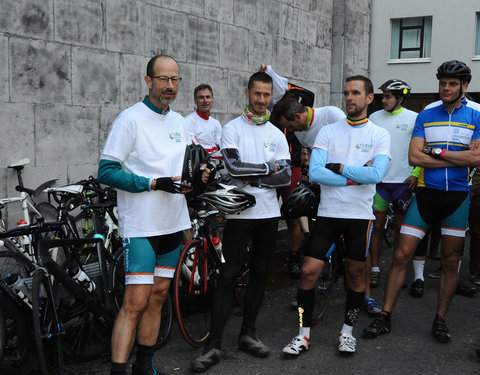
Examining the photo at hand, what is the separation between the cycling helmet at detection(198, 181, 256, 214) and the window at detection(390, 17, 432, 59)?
74.2 feet

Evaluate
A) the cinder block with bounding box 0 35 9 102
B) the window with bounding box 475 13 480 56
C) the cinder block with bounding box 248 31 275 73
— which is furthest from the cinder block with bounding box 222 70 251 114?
the window with bounding box 475 13 480 56

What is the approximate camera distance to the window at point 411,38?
80.1 feet

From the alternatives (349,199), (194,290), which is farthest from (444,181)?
(194,290)

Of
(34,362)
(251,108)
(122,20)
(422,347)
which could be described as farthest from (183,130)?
(122,20)

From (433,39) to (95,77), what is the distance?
2002cm

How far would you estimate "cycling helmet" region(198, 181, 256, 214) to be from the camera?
4.16 metres

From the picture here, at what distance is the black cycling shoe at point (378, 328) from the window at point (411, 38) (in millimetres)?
21805

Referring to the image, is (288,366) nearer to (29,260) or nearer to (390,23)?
(29,260)

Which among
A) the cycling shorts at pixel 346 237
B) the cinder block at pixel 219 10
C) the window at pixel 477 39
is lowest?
the cycling shorts at pixel 346 237

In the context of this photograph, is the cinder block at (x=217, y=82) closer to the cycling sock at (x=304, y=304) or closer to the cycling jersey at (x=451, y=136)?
the cycling jersey at (x=451, y=136)

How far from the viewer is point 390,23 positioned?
2439 centimetres

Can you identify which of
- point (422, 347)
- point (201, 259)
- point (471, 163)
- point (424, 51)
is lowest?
point (422, 347)

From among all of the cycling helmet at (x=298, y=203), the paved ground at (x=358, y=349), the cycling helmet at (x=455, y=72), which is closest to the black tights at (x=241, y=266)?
the cycling helmet at (x=298, y=203)

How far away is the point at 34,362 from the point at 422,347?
3103 millimetres
